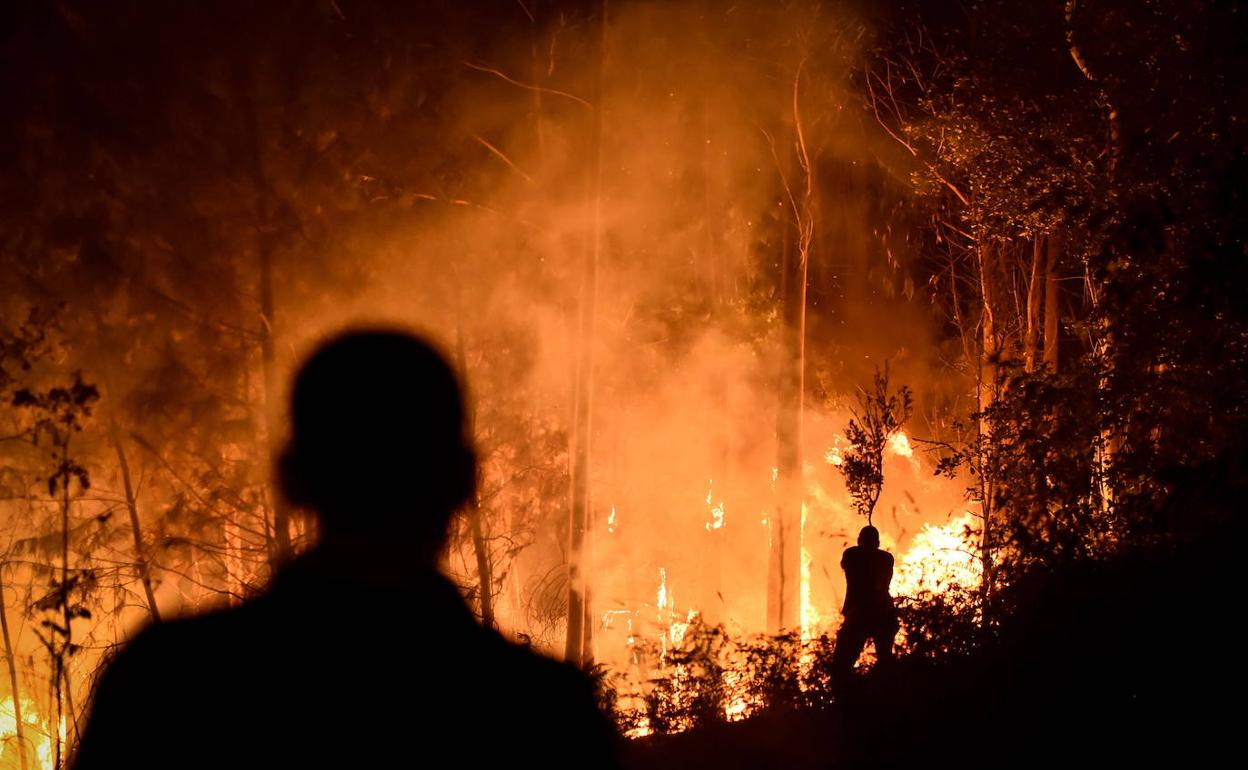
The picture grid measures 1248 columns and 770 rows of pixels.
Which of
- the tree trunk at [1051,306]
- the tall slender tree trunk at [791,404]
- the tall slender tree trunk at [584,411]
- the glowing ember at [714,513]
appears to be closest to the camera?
the tree trunk at [1051,306]

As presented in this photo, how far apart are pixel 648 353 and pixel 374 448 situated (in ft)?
71.5

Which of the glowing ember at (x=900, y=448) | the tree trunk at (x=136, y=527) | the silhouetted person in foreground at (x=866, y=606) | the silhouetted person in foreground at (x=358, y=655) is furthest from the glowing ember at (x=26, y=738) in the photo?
the glowing ember at (x=900, y=448)

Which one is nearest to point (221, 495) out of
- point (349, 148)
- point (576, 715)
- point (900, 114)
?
point (349, 148)

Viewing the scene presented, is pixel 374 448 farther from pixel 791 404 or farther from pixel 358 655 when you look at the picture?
pixel 791 404

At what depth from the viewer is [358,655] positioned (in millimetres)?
1280

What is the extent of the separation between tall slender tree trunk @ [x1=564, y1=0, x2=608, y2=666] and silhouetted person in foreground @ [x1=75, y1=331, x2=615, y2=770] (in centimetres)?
1674

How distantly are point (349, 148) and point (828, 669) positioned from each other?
14.6m

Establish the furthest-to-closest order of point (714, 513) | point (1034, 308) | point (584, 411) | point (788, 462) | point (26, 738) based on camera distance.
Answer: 1. point (714, 513)
2. point (788, 462)
3. point (584, 411)
4. point (1034, 308)
5. point (26, 738)

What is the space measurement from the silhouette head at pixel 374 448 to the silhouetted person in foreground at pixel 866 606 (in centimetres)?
662

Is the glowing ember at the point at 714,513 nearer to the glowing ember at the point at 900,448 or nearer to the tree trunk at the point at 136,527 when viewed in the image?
the glowing ember at the point at 900,448

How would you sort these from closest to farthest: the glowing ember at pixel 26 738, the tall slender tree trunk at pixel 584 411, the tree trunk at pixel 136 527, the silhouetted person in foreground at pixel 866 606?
the silhouetted person in foreground at pixel 866 606 < the tree trunk at pixel 136 527 < the glowing ember at pixel 26 738 < the tall slender tree trunk at pixel 584 411

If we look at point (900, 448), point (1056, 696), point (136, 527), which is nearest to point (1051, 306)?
point (900, 448)

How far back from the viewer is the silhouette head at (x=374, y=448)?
1.38 meters

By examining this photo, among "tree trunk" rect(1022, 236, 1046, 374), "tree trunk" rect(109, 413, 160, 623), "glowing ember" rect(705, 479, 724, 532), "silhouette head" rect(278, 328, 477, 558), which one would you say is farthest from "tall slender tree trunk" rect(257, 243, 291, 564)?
"silhouette head" rect(278, 328, 477, 558)
